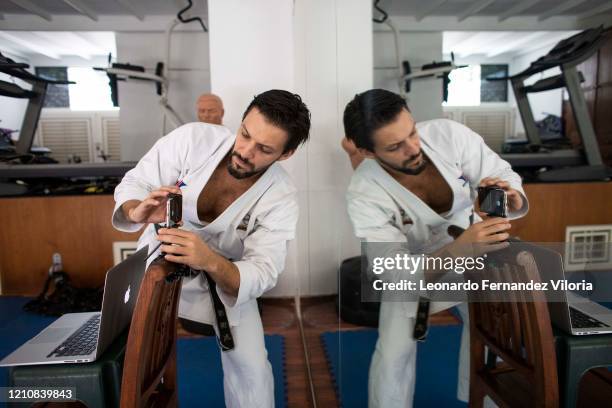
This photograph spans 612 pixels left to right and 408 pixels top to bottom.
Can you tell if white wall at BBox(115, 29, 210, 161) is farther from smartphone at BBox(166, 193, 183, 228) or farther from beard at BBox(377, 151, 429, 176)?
beard at BBox(377, 151, 429, 176)

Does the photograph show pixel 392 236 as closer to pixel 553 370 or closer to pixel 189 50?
pixel 553 370

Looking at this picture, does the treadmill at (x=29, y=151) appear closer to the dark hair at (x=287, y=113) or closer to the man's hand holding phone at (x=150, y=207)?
the man's hand holding phone at (x=150, y=207)

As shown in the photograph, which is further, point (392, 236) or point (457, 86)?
point (392, 236)

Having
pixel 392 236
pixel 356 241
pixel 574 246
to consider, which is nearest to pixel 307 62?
pixel 356 241

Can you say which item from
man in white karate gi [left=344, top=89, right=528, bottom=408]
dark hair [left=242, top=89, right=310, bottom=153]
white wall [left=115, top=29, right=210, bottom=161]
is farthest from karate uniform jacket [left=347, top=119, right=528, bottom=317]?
white wall [left=115, top=29, right=210, bottom=161]

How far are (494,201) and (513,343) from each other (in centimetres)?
36

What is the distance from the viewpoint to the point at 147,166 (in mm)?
1334

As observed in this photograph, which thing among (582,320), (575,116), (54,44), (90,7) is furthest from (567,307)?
(90,7)

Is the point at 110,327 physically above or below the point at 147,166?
below

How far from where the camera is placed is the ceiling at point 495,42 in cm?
49

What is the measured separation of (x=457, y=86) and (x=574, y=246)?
29 cm

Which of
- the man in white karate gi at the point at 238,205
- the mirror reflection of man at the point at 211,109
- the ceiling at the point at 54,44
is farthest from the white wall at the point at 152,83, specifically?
the man in white karate gi at the point at 238,205

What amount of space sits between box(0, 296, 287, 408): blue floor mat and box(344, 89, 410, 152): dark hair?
3.53ft

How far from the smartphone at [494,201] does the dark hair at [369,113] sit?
0.22 m
